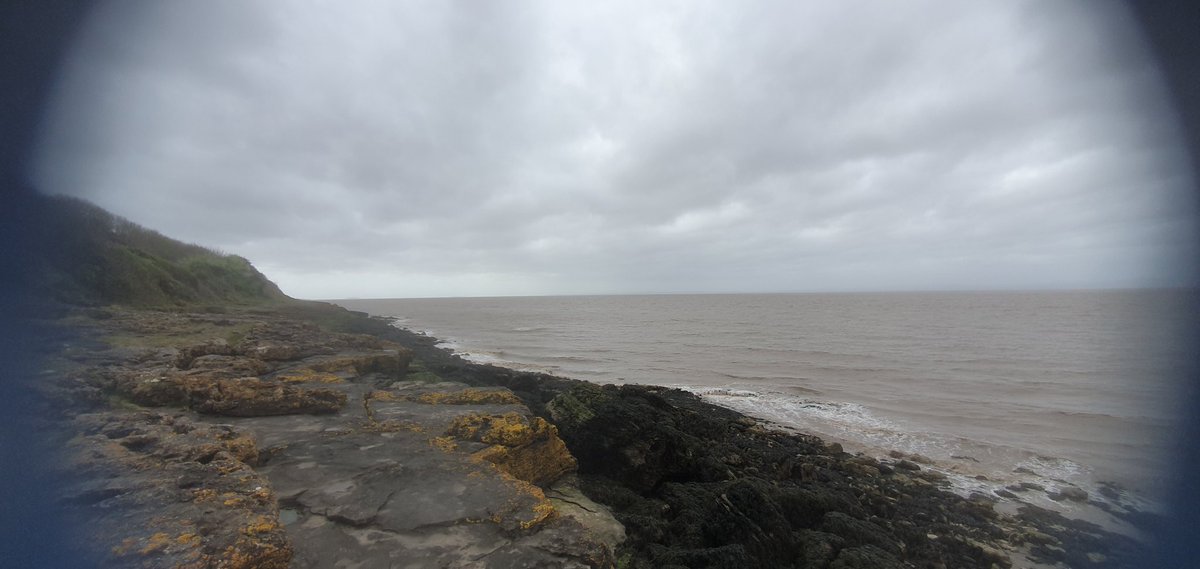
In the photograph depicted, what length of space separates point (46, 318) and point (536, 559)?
13181 mm

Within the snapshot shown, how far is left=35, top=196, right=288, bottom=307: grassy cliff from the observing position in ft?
31.0

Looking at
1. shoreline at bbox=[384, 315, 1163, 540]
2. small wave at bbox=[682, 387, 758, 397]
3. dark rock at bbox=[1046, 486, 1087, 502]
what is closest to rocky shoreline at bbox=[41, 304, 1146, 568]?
shoreline at bbox=[384, 315, 1163, 540]

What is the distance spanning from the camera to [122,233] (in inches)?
972

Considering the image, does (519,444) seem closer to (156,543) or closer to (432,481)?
(432,481)

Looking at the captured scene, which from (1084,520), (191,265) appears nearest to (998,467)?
(1084,520)

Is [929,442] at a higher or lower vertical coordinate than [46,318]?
lower

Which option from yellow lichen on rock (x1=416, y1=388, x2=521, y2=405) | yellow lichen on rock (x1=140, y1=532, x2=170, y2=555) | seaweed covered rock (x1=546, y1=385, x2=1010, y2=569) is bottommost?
seaweed covered rock (x1=546, y1=385, x2=1010, y2=569)

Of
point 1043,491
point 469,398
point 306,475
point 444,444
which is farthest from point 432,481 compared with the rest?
point 1043,491

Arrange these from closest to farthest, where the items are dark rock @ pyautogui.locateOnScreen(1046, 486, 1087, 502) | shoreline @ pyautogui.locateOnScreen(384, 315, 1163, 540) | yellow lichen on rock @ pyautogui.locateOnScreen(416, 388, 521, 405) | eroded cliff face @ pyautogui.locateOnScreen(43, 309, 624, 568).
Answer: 1. eroded cliff face @ pyautogui.locateOnScreen(43, 309, 624, 568)
2. yellow lichen on rock @ pyautogui.locateOnScreen(416, 388, 521, 405)
3. shoreline @ pyautogui.locateOnScreen(384, 315, 1163, 540)
4. dark rock @ pyautogui.locateOnScreen(1046, 486, 1087, 502)

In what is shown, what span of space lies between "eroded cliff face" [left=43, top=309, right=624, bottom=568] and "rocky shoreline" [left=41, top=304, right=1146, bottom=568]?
23 millimetres

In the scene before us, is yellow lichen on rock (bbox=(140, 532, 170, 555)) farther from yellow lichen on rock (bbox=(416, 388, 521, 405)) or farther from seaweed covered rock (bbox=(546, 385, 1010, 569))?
yellow lichen on rock (bbox=(416, 388, 521, 405))

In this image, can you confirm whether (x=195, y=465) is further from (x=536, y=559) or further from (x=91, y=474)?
(x=536, y=559)

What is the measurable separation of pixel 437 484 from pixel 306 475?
4.94 ft

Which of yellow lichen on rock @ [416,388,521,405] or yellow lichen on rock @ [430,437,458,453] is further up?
yellow lichen on rock @ [416,388,521,405]
